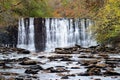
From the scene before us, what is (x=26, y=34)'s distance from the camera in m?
51.9

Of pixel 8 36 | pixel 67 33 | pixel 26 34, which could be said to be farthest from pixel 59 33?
pixel 8 36

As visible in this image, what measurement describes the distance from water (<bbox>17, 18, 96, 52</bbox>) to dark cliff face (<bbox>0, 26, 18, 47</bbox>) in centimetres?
67

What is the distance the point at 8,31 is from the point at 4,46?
7.43 feet

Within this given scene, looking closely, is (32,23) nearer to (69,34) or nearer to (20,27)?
(20,27)

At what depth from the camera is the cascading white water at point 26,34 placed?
51344mm

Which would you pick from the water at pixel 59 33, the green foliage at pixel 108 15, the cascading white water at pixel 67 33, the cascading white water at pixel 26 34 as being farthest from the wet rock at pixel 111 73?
the cascading white water at pixel 26 34

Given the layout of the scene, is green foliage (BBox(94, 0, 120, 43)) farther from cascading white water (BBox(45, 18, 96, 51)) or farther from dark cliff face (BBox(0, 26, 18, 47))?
dark cliff face (BBox(0, 26, 18, 47))

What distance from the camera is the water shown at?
2025 inches

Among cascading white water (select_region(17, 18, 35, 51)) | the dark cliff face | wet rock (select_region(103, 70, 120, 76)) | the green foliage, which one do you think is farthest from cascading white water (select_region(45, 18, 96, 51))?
wet rock (select_region(103, 70, 120, 76))

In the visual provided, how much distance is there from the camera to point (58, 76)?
20.7m

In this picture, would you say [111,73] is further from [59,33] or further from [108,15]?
[59,33]

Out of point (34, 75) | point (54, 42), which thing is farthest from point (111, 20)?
point (54, 42)

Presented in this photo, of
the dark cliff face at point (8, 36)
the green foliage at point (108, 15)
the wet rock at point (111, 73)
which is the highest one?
the green foliage at point (108, 15)

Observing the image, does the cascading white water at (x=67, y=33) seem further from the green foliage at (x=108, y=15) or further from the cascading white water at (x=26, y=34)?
the green foliage at (x=108, y=15)
